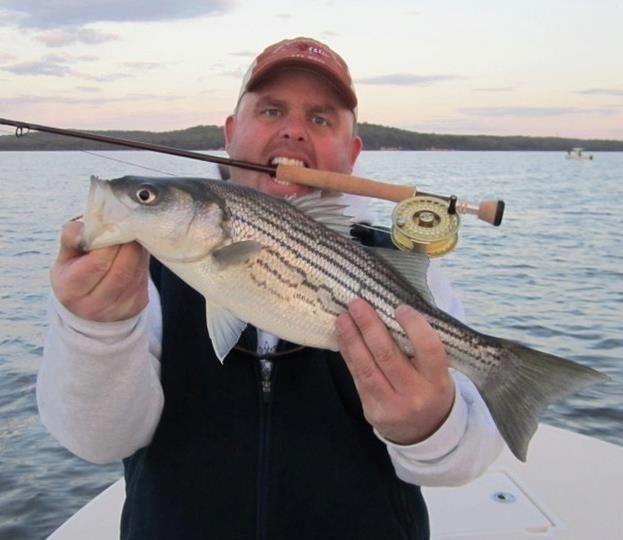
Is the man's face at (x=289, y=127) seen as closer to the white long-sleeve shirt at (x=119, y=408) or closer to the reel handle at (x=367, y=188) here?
the reel handle at (x=367, y=188)

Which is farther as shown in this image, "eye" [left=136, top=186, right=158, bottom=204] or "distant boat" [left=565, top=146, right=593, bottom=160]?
"distant boat" [left=565, top=146, right=593, bottom=160]

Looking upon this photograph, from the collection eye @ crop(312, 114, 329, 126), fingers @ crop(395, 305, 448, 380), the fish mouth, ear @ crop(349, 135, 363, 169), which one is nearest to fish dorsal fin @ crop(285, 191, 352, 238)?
fingers @ crop(395, 305, 448, 380)

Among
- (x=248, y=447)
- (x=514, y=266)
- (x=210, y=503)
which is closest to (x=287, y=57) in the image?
(x=248, y=447)

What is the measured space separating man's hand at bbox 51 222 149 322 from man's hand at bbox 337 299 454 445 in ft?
2.45

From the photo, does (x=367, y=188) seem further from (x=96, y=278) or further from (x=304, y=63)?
(x=96, y=278)

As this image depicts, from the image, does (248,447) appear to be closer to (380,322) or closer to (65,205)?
(380,322)

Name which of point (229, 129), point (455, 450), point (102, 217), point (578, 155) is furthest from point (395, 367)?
point (578, 155)

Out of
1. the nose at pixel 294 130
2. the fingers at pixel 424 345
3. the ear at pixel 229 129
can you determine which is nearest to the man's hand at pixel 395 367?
the fingers at pixel 424 345

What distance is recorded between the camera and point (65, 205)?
1038 inches

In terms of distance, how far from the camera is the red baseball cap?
11.5 feet

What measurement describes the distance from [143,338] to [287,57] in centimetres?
159

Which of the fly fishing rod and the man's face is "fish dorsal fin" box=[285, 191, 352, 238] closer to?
the fly fishing rod

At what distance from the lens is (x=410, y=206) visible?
10.7ft

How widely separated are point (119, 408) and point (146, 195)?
0.77 metres
